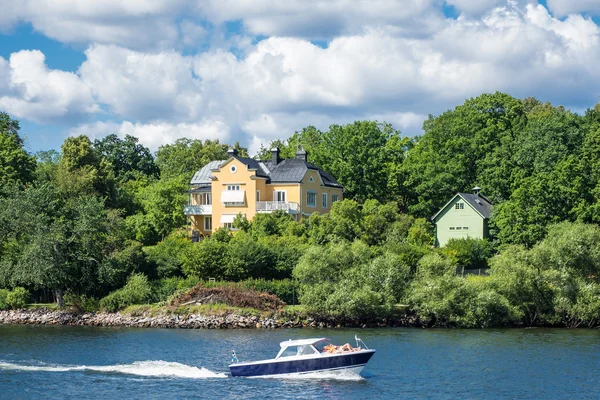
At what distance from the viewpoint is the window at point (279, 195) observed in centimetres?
8394

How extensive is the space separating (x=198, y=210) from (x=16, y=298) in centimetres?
2829

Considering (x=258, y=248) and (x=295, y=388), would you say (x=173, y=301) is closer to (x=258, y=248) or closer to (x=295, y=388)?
(x=258, y=248)

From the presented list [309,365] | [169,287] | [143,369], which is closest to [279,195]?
[169,287]

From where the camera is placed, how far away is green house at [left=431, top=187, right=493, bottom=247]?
78938mm

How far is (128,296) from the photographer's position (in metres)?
59.8

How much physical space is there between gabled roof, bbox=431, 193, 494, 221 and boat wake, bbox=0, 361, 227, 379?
149 ft

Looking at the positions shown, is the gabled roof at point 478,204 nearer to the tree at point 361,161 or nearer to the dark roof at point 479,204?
the dark roof at point 479,204

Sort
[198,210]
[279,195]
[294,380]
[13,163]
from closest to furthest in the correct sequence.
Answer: [294,380] < [13,163] < [279,195] < [198,210]

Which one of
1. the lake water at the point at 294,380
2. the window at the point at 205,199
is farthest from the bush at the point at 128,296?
the window at the point at 205,199

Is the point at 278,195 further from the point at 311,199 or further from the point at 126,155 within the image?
the point at 126,155

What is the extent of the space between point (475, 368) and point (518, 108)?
5279 centimetres

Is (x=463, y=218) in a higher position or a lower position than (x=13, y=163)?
lower

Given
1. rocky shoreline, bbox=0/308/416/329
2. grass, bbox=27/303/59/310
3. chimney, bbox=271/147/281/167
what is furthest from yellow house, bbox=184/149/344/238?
rocky shoreline, bbox=0/308/416/329

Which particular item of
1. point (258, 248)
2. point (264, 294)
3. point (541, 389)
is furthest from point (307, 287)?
point (541, 389)
